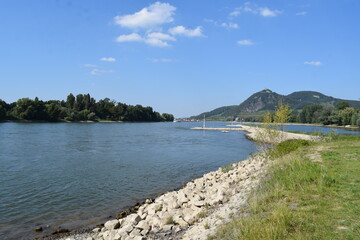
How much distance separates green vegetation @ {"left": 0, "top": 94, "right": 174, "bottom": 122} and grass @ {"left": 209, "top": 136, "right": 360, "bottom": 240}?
124 metres

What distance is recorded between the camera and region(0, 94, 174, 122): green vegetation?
113188 mm

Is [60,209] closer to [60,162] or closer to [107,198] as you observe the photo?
[107,198]

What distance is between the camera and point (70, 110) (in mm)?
143125

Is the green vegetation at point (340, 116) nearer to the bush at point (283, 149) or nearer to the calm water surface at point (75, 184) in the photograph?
the bush at point (283, 149)

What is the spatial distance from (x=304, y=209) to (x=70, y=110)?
150040mm

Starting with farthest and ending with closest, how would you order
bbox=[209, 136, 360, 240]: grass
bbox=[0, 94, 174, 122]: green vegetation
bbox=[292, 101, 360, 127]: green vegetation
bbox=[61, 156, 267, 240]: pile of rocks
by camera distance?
bbox=[292, 101, 360, 127]: green vegetation < bbox=[0, 94, 174, 122]: green vegetation < bbox=[61, 156, 267, 240]: pile of rocks < bbox=[209, 136, 360, 240]: grass

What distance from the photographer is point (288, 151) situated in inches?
753

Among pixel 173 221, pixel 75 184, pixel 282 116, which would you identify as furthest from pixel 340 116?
pixel 173 221

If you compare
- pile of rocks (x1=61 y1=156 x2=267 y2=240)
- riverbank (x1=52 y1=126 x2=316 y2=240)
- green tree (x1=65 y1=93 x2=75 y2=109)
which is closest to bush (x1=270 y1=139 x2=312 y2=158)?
pile of rocks (x1=61 y1=156 x2=267 y2=240)

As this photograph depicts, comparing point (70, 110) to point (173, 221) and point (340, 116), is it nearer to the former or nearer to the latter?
point (340, 116)

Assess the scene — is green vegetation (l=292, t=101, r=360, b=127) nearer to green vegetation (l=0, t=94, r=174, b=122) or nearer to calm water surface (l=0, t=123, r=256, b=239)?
calm water surface (l=0, t=123, r=256, b=239)

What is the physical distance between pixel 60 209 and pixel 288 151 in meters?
15.2

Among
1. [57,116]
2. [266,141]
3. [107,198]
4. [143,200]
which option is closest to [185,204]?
[143,200]

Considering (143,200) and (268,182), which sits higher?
(268,182)
